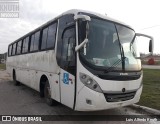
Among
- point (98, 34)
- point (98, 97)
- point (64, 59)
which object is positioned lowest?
point (98, 97)

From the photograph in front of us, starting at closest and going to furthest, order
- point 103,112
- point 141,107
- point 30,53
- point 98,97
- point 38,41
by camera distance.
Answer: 1. point 98,97
2. point 103,112
3. point 141,107
4. point 38,41
5. point 30,53

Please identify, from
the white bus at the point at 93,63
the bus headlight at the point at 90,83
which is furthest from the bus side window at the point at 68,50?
the bus headlight at the point at 90,83

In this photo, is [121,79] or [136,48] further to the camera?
[136,48]

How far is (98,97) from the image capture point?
227 inches

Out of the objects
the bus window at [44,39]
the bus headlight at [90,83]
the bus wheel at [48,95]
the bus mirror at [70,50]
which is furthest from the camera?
the bus window at [44,39]

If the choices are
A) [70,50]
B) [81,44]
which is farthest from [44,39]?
[81,44]

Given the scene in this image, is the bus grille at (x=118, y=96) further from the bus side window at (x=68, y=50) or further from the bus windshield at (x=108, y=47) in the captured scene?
the bus side window at (x=68, y=50)

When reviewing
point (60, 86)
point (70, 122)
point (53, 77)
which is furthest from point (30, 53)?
point (70, 122)

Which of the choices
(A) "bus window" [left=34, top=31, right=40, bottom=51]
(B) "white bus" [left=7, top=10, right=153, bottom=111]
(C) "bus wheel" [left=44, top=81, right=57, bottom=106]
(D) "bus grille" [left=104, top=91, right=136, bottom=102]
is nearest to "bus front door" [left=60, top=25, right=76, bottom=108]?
(B) "white bus" [left=7, top=10, right=153, bottom=111]

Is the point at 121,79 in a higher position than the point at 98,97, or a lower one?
higher

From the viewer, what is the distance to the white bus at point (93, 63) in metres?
5.85

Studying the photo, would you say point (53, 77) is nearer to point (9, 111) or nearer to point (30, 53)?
point (9, 111)

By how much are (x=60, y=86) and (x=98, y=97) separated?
5.51 ft

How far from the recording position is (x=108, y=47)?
6.38 meters
